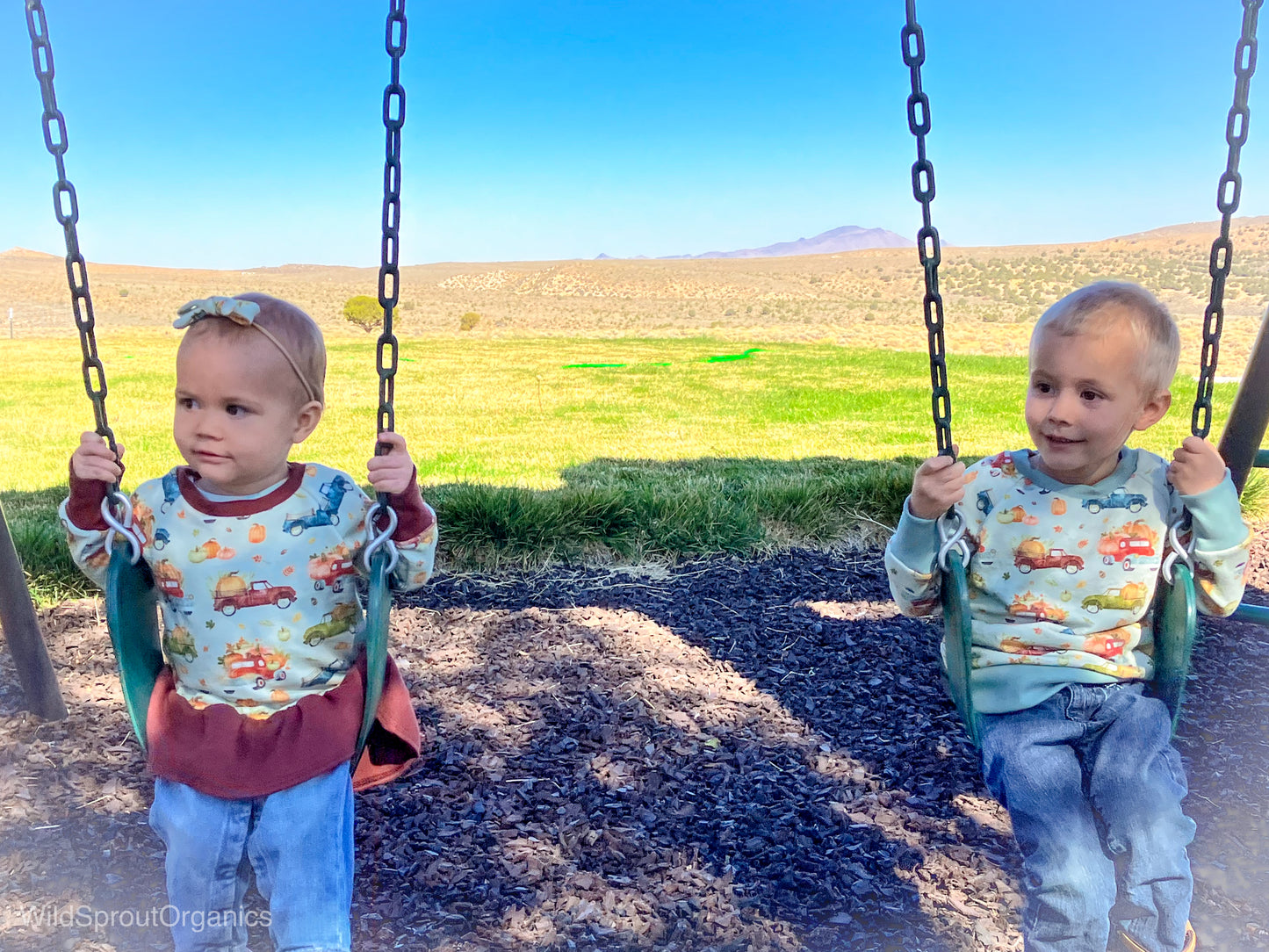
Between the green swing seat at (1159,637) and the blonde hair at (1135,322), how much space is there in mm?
425

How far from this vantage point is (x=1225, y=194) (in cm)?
218

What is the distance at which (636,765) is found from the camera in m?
2.97

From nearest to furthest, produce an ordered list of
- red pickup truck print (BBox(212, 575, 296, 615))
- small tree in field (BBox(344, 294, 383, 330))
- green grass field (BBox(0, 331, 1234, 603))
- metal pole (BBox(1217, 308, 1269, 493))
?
red pickup truck print (BBox(212, 575, 296, 615))
metal pole (BBox(1217, 308, 1269, 493))
green grass field (BBox(0, 331, 1234, 603))
small tree in field (BBox(344, 294, 383, 330))

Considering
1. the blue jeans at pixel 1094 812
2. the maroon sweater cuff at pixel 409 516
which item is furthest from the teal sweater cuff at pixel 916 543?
the maroon sweater cuff at pixel 409 516

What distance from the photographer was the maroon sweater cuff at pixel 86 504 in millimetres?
2000

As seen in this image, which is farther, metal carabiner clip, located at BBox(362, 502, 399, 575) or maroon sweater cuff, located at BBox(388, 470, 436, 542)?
maroon sweater cuff, located at BBox(388, 470, 436, 542)

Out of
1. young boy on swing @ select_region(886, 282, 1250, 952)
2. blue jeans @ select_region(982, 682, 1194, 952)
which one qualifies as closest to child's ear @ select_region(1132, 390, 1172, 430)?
young boy on swing @ select_region(886, 282, 1250, 952)

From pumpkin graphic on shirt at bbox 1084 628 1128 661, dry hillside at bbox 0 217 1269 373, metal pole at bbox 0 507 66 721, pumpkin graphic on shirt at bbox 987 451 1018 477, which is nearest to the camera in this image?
pumpkin graphic on shirt at bbox 1084 628 1128 661

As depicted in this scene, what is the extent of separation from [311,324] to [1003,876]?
7.24ft

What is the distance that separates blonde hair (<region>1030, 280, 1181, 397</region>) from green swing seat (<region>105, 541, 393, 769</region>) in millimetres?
1481

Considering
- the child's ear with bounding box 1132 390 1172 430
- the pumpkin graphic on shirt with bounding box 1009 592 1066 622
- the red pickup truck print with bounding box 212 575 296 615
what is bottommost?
the pumpkin graphic on shirt with bounding box 1009 592 1066 622

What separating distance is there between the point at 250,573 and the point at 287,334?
0.51m

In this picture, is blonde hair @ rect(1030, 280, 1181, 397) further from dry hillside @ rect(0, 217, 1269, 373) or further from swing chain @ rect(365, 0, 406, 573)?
dry hillside @ rect(0, 217, 1269, 373)

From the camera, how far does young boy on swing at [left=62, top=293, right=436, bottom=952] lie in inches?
77.1
